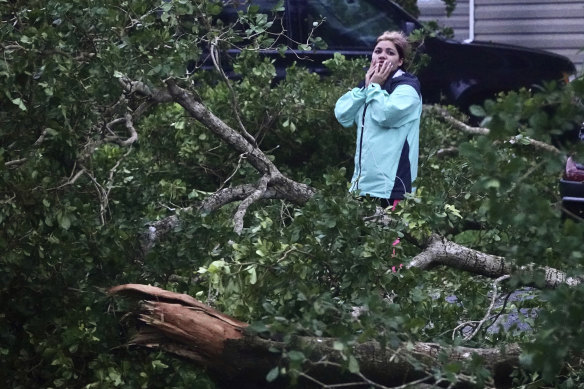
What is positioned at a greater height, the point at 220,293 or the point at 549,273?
the point at 220,293

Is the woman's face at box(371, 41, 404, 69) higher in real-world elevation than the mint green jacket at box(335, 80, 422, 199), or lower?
higher

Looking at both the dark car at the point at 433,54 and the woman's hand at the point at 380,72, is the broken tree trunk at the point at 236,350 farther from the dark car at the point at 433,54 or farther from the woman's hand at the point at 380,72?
the dark car at the point at 433,54

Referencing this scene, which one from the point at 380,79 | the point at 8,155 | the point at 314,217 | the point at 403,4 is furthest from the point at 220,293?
the point at 403,4

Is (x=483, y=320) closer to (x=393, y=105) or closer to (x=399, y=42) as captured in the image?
(x=393, y=105)

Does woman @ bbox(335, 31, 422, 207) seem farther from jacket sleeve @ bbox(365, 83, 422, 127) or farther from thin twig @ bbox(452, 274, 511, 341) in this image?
thin twig @ bbox(452, 274, 511, 341)

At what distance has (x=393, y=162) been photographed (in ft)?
18.5

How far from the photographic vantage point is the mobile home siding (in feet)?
47.7

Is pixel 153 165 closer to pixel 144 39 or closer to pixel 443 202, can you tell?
pixel 144 39

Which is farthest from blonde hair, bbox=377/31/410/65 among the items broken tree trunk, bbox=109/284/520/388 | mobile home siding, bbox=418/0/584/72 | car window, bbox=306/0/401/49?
mobile home siding, bbox=418/0/584/72

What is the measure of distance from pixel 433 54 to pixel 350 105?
456 cm

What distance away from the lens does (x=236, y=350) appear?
161 inches

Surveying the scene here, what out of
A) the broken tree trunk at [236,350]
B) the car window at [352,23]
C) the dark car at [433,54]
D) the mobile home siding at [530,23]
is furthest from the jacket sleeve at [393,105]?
the mobile home siding at [530,23]

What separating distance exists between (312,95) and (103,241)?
2.43 meters

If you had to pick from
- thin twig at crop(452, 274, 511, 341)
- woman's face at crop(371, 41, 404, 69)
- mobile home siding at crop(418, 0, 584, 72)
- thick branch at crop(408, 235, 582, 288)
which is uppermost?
woman's face at crop(371, 41, 404, 69)
